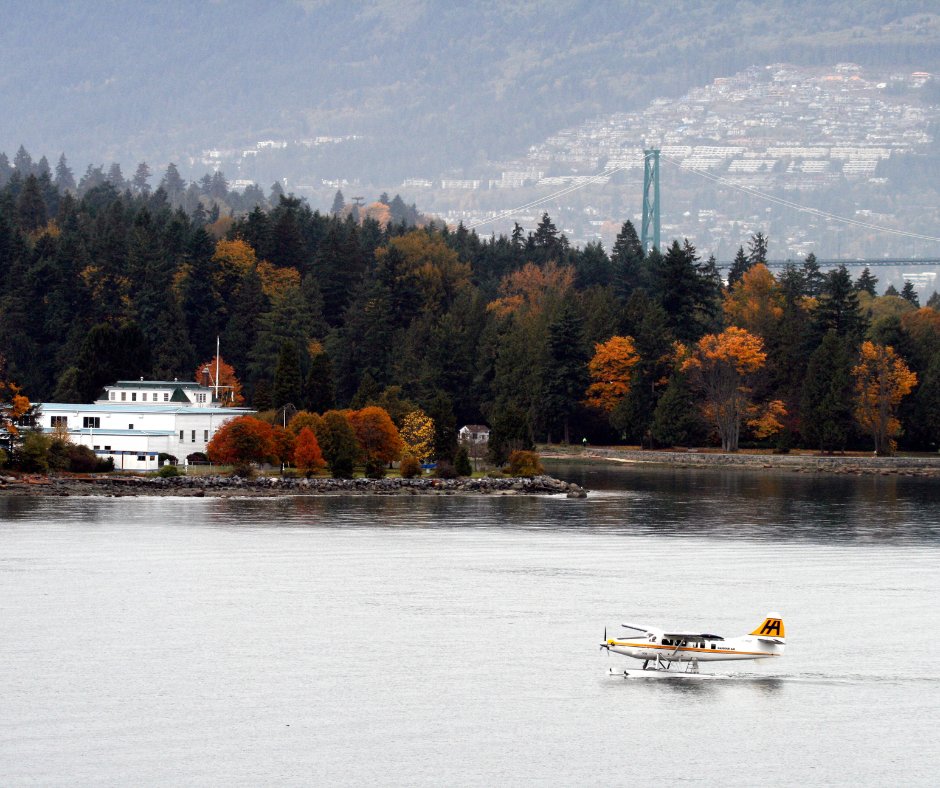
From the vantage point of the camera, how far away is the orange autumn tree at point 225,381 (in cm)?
10639

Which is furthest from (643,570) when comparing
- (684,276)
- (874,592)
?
(684,276)

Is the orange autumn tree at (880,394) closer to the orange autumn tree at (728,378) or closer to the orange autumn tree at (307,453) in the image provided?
the orange autumn tree at (728,378)

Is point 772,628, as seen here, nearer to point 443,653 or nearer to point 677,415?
point 443,653

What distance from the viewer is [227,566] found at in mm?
51219

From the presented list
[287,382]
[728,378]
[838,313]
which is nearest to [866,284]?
[838,313]

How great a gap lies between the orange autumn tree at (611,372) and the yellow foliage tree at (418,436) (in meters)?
31.2

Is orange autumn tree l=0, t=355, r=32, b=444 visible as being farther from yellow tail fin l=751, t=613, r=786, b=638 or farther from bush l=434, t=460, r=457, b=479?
yellow tail fin l=751, t=613, r=786, b=638

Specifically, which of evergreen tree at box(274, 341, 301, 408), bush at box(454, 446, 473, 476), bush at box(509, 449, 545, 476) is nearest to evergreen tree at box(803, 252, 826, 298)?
evergreen tree at box(274, 341, 301, 408)

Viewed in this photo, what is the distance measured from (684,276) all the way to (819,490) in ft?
144

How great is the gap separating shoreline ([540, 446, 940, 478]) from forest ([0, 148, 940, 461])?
182 cm

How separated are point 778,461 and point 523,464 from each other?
2757cm

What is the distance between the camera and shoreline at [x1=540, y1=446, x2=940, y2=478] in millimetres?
104500

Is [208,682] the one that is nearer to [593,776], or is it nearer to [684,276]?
[593,776]

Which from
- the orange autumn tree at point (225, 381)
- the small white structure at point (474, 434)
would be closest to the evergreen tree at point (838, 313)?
the small white structure at point (474, 434)
